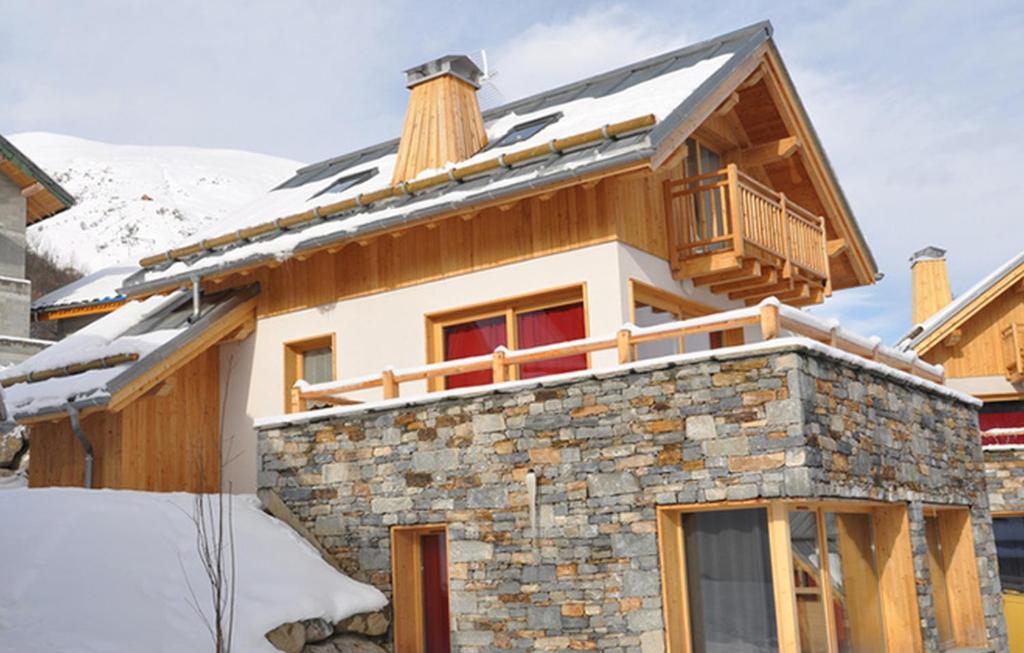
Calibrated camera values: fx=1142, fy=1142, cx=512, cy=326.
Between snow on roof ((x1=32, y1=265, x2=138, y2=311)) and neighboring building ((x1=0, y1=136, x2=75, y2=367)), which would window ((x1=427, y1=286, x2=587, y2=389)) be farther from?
snow on roof ((x1=32, y1=265, x2=138, y2=311))

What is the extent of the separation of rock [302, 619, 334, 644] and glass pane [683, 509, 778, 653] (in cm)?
338

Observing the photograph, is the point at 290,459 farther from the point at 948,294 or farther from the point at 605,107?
the point at 948,294

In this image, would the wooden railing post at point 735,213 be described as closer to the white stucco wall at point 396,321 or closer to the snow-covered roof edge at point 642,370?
the white stucco wall at point 396,321

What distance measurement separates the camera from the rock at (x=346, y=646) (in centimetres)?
1049

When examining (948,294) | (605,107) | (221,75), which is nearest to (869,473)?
(605,107)

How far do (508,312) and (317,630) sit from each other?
431 cm

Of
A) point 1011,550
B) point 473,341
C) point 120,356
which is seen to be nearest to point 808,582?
point 473,341

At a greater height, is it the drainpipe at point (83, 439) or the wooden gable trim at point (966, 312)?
the wooden gable trim at point (966, 312)

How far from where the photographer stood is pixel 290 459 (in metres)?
12.6

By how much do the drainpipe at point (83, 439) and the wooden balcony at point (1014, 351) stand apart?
1700 centimetres

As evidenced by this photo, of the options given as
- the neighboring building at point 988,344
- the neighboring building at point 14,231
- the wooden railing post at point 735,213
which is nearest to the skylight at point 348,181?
the wooden railing post at point 735,213

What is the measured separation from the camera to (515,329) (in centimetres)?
1309

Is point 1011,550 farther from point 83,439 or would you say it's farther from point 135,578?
point 135,578

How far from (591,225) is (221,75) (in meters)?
Result: 36.6
